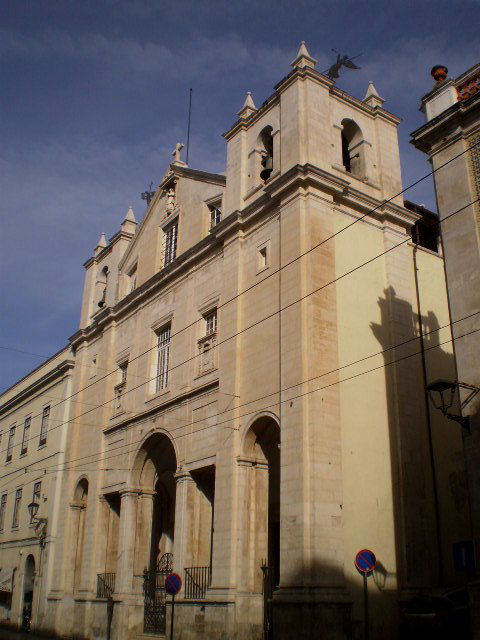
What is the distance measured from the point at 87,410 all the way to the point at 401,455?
15.9 metres

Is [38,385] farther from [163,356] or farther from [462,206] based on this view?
[462,206]

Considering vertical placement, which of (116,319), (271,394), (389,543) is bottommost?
(389,543)

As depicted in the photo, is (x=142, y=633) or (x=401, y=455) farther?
(x=142, y=633)

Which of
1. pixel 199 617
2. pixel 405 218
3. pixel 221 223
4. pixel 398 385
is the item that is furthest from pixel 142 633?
pixel 405 218

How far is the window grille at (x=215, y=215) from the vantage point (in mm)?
25205

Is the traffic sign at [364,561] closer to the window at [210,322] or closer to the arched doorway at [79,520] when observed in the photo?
the window at [210,322]

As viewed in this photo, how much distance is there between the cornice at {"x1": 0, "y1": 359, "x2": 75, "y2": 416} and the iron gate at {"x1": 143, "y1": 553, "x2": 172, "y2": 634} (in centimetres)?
1220

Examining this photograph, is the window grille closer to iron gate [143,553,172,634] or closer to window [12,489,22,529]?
iron gate [143,553,172,634]

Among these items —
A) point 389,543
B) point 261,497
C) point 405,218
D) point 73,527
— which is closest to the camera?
point 389,543

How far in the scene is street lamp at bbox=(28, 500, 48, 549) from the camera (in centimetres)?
3055

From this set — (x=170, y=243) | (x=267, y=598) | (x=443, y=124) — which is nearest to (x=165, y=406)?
(x=170, y=243)

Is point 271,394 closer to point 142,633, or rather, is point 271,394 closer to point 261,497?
point 261,497

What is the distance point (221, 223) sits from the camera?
22906 millimetres

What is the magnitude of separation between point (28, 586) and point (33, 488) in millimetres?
4507
